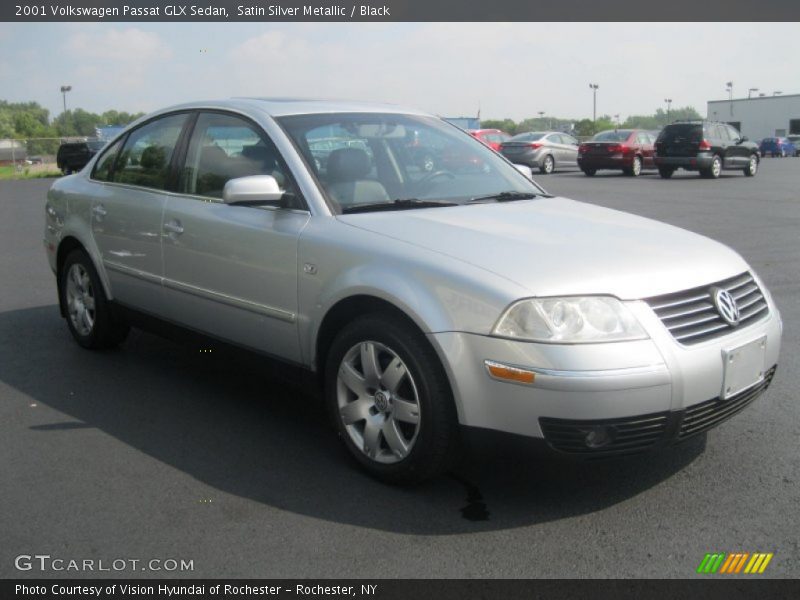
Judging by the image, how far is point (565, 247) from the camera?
363 cm

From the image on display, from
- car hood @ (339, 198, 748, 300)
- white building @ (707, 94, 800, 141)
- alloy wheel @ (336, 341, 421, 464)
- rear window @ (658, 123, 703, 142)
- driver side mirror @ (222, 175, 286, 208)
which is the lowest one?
alloy wheel @ (336, 341, 421, 464)

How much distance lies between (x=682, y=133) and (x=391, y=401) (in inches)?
985

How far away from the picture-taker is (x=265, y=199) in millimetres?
4109

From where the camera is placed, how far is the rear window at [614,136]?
2880cm

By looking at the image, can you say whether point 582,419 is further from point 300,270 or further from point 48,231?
point 48,231

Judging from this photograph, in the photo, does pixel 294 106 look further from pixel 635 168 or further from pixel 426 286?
pixel 635 168

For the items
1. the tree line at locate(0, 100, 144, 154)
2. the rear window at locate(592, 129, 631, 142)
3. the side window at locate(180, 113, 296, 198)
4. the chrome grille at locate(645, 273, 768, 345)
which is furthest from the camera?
the tree line at locate(0, 100, 144, 154)

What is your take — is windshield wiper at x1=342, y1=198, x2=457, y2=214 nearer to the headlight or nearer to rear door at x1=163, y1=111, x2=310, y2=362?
rear door at x1=163, y1=111, x2=310, y2=362

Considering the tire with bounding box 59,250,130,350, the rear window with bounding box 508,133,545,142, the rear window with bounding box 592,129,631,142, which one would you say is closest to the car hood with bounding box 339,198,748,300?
the tire with bounding box 59,250,130,350

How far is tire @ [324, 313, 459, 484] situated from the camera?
11.3ft

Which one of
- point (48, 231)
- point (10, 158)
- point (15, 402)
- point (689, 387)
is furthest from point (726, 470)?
point (10, 158)

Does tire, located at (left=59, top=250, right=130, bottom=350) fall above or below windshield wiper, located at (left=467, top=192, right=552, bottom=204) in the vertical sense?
below

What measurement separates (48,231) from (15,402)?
1.83m

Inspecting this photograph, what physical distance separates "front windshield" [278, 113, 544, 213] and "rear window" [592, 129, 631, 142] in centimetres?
2490
